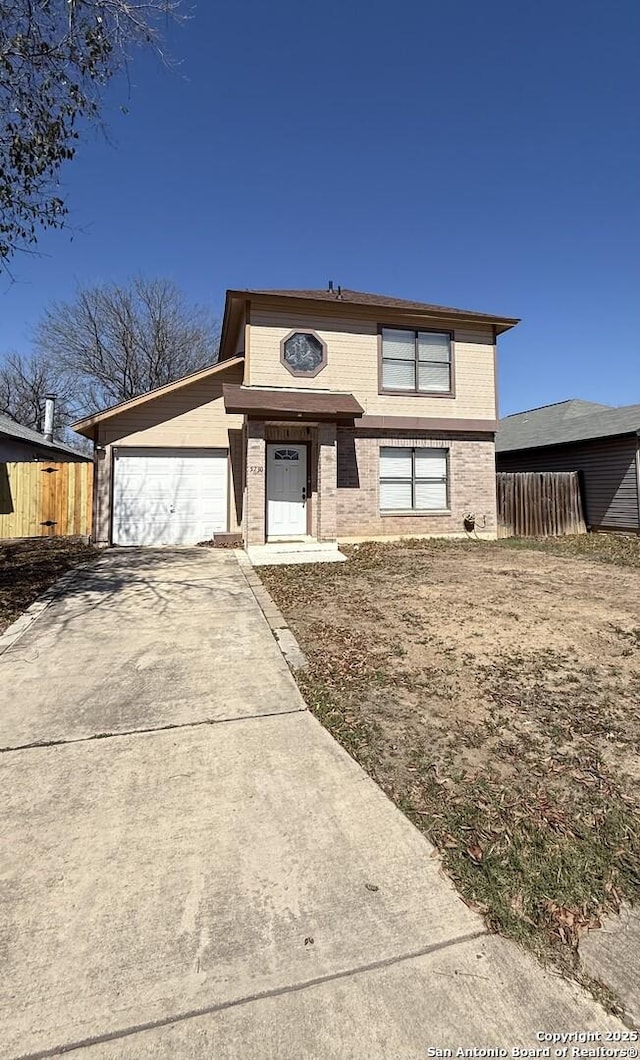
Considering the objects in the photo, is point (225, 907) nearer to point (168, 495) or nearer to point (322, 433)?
point (322, 433)

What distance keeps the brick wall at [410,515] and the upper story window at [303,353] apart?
187 cm

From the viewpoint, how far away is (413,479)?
13.8 metres

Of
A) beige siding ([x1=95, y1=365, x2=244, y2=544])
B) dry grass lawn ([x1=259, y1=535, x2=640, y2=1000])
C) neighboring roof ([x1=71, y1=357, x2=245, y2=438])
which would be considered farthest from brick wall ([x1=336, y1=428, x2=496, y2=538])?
dry grass lawn ([x1=259, y1=535, x2=640, y2=1000])

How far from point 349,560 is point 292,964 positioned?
889cm

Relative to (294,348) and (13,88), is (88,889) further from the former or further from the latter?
(294,348)

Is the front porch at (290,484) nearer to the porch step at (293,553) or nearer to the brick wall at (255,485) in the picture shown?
the brick wall at (255,485)

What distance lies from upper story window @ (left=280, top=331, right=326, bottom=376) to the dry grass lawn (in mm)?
7278

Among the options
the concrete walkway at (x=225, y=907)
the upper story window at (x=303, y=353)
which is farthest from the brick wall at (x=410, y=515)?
the concrete walkway at (x=225, y=907)

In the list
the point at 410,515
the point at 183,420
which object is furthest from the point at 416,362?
the point at 183,420

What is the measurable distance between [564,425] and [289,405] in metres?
13.6

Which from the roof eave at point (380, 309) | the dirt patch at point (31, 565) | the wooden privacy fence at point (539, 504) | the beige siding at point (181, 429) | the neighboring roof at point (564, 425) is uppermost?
the roof eave at point (380, 309)

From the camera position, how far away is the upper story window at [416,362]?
13.6 m

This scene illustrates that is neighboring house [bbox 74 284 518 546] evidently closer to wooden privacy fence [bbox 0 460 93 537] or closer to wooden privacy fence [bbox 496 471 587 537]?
wooden privacy fence [bbox 496 471 587 537]

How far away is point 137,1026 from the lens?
1616mm
